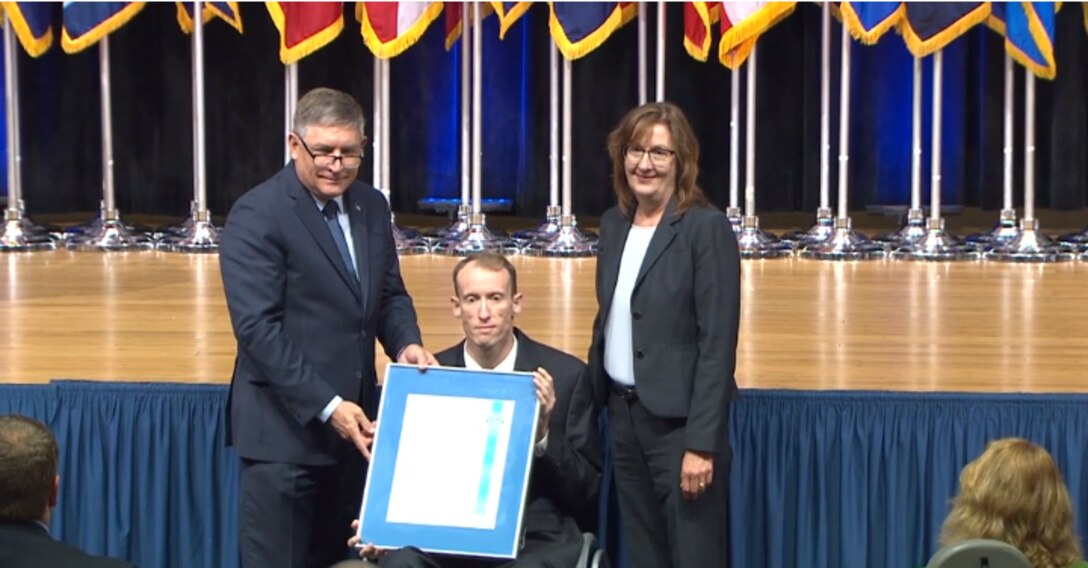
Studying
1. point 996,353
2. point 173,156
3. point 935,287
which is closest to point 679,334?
point 996,353

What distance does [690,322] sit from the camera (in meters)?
4.09

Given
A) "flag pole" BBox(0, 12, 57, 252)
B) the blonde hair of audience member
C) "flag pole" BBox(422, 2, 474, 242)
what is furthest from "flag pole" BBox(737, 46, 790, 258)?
the blonde hair of audience member

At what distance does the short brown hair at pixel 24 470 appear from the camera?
2.90 meters

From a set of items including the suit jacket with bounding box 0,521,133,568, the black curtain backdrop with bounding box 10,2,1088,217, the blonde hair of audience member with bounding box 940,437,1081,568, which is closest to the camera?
the suit jacket with bounding box 0,521,133,568

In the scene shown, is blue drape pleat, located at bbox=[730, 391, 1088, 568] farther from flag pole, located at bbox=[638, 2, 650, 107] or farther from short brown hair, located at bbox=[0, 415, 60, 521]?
flag pole, located at bbox=[638, 2, 650, 107]

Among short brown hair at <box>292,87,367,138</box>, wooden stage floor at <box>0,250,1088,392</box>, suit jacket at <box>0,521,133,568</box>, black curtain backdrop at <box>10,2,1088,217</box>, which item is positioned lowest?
suit jacket at <box>0,521,133,568</box>

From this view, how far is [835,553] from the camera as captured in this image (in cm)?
475

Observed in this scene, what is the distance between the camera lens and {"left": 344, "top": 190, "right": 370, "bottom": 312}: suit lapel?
4059 mm

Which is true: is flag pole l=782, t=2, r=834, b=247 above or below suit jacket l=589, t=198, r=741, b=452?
above

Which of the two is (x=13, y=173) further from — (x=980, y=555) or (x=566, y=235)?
(x=980, y=555)

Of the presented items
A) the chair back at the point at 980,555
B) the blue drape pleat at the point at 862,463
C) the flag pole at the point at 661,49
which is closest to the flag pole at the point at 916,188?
the flag pole at the point at 661,49

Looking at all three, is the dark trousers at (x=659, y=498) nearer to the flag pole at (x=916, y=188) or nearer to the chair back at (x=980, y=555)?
the chair back at (x=980, y=555)

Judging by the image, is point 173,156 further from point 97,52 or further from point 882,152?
point 882,152

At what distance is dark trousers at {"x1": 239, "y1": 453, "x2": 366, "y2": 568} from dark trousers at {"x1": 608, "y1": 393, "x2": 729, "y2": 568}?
1.94ft
